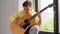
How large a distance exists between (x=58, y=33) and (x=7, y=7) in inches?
46.0

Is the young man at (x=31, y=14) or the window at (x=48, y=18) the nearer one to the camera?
the young man at (x=31, y=14)

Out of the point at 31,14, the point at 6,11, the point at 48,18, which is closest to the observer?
the point at 31,14

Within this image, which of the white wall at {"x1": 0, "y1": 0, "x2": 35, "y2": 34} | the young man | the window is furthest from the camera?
the white wall at {"x1": 0, "y1": 0, "x2": 35, "y2": 34}

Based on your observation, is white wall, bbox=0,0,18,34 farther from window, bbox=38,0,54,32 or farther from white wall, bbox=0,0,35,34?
window, bbox=38,0,54,32

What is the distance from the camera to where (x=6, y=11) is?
10.8 feet

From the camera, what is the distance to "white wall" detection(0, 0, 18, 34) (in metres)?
3.14

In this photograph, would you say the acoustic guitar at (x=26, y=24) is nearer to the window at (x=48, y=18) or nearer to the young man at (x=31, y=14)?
the young man at (x=31, y=14)

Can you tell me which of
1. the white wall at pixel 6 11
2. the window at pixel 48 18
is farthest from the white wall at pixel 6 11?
the window at pixel 48 18

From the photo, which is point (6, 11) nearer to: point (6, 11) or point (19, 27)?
point (6, 11)

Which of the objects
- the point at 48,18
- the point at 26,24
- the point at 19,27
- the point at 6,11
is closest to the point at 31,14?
the point at 26,24

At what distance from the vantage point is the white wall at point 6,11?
314 cm

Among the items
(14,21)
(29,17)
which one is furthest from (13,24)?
(29,17)

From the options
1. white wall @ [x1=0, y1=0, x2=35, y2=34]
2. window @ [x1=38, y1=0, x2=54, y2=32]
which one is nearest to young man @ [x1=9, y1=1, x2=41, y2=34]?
window @ [x1=38, y1=0, x2=54, y2=32]

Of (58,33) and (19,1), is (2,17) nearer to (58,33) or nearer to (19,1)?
(19,1)
